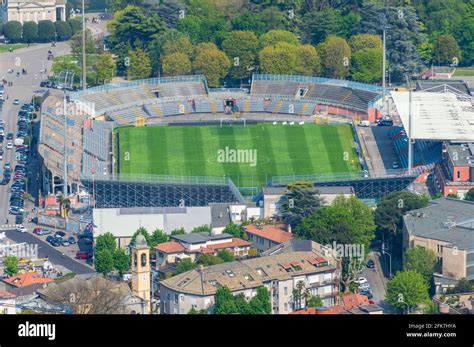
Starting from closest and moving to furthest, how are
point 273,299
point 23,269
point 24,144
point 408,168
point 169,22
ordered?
point 273,299 → point 23,269 → point 408,168 → point 24,144 → point 169,22

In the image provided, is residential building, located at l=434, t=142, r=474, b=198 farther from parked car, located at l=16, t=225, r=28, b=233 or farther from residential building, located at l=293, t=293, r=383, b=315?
parked car, located at l=16, t=225, r=28, b=233

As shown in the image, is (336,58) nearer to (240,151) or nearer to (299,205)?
(240,151)

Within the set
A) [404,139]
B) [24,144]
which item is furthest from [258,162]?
[24,144]

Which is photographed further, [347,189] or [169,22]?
[169,22]

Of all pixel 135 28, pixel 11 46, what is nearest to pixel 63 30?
pixel 11 46

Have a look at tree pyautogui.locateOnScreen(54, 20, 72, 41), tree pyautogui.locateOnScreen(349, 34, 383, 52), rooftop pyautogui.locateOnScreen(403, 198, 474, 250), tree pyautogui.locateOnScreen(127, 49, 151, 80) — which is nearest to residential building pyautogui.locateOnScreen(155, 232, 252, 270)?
rooftop pyautogui.locateOnScreen(403, 198, 474, 250)
